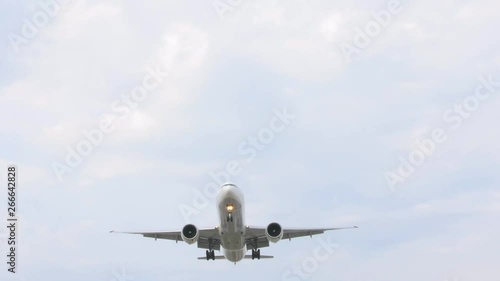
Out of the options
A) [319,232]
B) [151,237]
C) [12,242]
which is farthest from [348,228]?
[12,242]

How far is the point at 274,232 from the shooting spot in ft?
171

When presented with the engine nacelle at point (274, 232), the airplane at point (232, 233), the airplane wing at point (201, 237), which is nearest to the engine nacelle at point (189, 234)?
the airplane at point (232, 233)

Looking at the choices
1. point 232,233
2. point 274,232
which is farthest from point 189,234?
point 274,232

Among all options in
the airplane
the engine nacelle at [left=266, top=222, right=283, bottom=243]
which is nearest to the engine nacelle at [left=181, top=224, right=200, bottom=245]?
the airplane

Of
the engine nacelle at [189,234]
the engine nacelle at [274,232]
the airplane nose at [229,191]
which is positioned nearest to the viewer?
the airplane nose at [229,191]

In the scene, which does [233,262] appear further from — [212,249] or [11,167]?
[11,167]

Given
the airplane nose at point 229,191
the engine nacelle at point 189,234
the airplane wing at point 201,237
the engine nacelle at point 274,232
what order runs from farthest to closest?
the airplane wing at point 201,237 < the engine nacelle at point 274,232 < the engine nacelle at point 189,234 < the airplane nose at point 229,191

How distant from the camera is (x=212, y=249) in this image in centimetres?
5856

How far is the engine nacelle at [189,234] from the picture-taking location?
51.1 meters

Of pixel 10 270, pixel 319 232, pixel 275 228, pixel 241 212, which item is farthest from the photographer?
pixel 319 232

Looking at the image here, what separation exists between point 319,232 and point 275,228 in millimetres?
7480

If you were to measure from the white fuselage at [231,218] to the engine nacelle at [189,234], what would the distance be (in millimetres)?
1919

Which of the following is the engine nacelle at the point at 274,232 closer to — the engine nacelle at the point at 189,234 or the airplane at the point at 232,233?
the airplane at the point at 232,233

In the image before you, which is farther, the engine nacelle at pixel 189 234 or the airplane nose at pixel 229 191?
the engine nacelle at pixel 189 234
